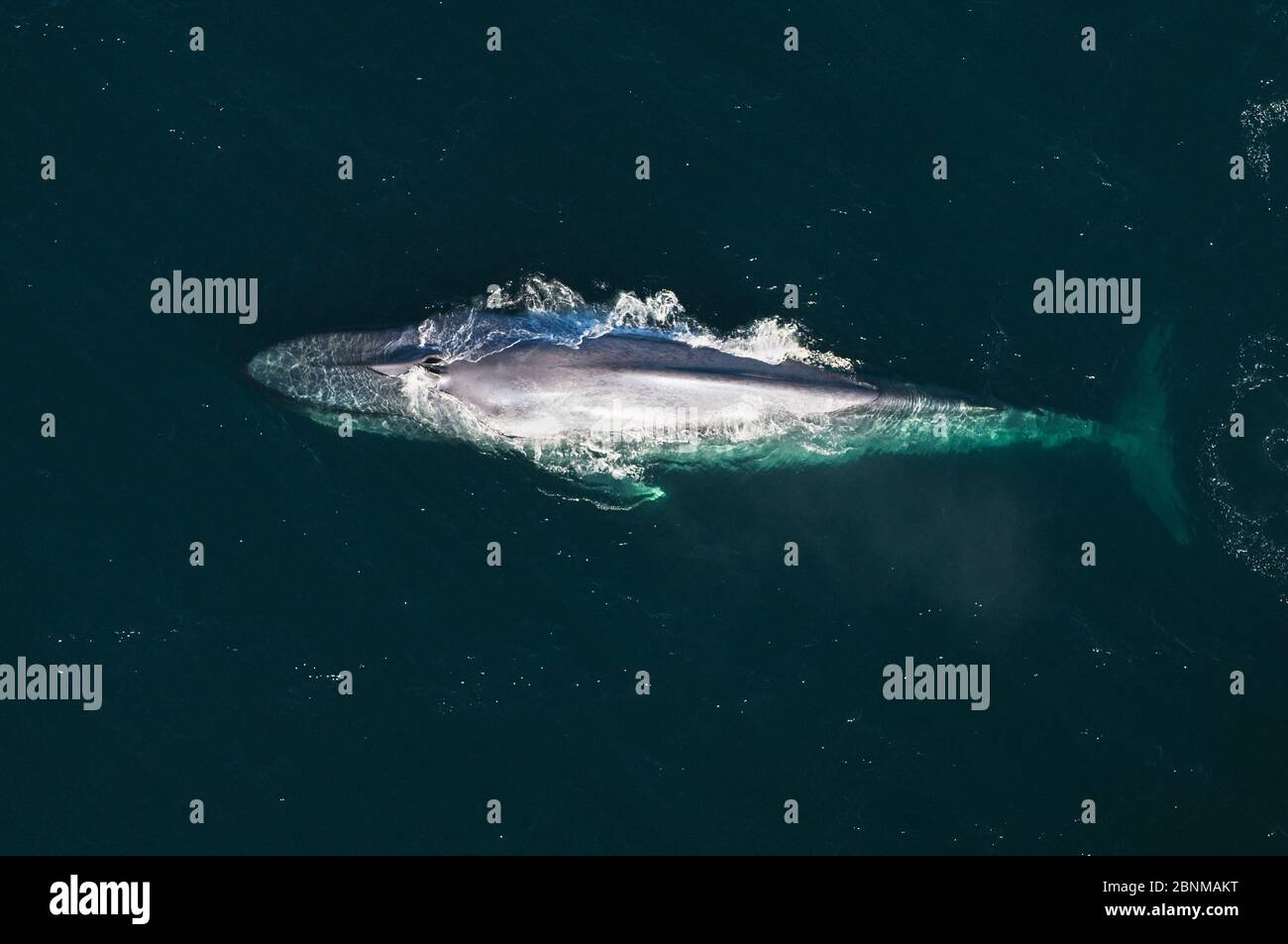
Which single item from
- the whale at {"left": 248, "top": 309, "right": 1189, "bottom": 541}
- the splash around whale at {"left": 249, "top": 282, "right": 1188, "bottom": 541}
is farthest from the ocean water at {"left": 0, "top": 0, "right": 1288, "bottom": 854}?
the whale at {"left": 248, "top": 309, "right": 1189, "bottom": 541}

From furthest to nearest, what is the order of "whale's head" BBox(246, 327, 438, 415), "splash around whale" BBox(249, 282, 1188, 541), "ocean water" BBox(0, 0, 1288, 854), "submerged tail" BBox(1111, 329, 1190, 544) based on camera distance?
1. "whale's head" BBox(246, 327, 438, 415)
2. "splash around whale" BBox(249, 282, 1188, 541)
3. "submerged tail" BBox(1111, 329, 1190, 544)
4. "ocean water" BBox(0, 0, 1288, 854)

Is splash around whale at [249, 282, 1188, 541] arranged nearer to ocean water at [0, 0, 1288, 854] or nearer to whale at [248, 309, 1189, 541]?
whale at [248, 309, 1189, 541]

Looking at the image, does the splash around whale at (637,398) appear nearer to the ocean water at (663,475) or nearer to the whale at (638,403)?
the whale at (638,403)

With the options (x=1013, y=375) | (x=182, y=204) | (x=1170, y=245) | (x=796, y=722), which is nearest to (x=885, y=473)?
(x=1013, y=375)

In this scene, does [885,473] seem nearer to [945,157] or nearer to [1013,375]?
[1013,375]

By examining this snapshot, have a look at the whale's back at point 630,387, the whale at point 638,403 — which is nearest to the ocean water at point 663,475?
the whale at point 638,403

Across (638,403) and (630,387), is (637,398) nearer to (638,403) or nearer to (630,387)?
(638,403)
